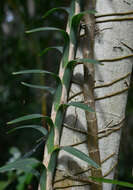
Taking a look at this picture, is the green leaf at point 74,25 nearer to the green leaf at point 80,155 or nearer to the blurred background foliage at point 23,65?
the green leaf at point 80,155

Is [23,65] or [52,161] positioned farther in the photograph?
[23,65]

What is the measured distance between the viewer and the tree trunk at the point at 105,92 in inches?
15.0

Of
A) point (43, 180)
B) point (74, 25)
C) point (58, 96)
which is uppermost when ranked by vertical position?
point (74, 25)

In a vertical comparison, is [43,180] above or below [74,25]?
below

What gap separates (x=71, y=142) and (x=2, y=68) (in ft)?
5.58

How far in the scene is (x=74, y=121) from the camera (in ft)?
1.26

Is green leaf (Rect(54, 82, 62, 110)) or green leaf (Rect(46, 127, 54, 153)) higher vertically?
green leaf (Rect(54, 82, 62, 110))

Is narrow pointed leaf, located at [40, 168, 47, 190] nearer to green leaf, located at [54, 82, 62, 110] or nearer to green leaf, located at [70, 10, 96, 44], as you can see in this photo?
green leaf, located at [54, 82, 62, 110]

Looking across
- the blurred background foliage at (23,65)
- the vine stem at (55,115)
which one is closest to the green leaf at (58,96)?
the vine stem at (55,115)

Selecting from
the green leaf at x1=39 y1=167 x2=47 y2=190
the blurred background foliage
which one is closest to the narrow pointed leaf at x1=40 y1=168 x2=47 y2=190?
the green leaf at x1=39 y1=167 x2=47 y2=190

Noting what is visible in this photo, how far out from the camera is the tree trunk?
0.38 meters

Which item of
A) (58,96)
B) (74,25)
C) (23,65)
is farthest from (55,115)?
(23,65)

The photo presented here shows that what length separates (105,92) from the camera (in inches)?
15.5

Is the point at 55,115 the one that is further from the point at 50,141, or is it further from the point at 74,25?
the point at 74,25
